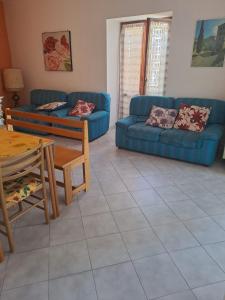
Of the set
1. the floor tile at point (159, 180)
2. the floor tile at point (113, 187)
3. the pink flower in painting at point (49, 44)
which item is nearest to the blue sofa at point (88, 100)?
the pink flower in painting at point (49, 44)

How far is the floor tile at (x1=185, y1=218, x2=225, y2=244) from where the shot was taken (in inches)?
78.0

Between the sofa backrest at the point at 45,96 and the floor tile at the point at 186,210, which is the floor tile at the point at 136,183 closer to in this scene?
the floor tile at the point at 186,210

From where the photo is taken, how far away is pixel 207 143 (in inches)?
124

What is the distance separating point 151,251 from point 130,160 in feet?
5.93

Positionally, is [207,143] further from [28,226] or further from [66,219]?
[28,226]

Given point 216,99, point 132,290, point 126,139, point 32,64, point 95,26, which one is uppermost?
point 95,26

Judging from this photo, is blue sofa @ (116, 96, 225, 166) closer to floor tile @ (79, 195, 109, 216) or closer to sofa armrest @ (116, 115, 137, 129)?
sofa armrest @ (116, 115, 137, 129)

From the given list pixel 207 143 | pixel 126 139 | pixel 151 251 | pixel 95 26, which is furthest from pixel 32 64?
pixel 151 251

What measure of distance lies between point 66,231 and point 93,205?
449mm

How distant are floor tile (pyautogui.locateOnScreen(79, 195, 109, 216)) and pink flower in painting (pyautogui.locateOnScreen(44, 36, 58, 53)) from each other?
3694 mm

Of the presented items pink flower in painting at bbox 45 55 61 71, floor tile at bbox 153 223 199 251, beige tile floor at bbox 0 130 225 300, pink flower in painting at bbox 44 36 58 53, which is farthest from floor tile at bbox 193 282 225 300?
pink flower in painting at bbox 44 36 58 53

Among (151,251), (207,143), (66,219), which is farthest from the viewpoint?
(207,143)

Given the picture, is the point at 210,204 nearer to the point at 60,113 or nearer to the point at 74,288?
the point at 74,288

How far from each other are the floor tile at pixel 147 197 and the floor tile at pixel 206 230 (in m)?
0.42
